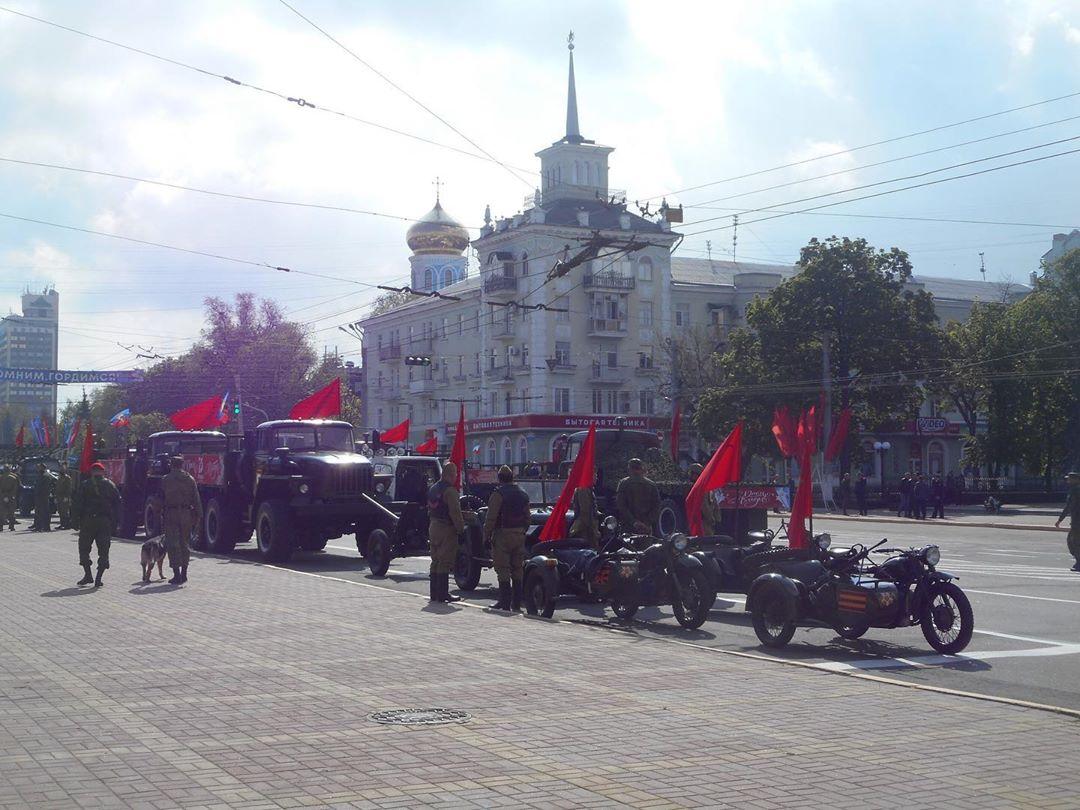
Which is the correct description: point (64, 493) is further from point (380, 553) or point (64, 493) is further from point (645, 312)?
point (645, 312)

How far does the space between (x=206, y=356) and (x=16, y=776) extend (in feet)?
230

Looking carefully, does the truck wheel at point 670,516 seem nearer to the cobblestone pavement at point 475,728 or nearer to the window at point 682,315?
the cobblestone pavement at point 475,728

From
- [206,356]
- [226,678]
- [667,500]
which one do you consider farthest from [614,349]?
[226,678]

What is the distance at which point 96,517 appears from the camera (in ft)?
57.0

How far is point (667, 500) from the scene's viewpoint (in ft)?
82.1

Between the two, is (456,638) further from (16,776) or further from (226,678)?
(16,776)

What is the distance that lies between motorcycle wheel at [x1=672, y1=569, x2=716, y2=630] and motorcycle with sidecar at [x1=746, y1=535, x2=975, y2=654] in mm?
965

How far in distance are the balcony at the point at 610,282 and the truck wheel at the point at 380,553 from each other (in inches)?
1959

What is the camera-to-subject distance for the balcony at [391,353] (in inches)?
3255

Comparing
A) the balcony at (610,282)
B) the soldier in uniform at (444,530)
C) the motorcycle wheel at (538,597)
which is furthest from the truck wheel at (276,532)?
the balcony at (610,282)

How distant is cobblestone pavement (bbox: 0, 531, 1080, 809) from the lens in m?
6.46

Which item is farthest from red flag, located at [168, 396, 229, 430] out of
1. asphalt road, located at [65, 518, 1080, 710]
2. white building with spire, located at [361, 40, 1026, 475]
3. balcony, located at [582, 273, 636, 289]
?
balcony, located at [582, 273, 636, 289]

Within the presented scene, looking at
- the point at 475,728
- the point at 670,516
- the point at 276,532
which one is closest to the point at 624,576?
the point at 475,728

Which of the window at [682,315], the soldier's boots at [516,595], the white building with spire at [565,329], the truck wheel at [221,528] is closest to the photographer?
the soldier's boots at [516,595]
